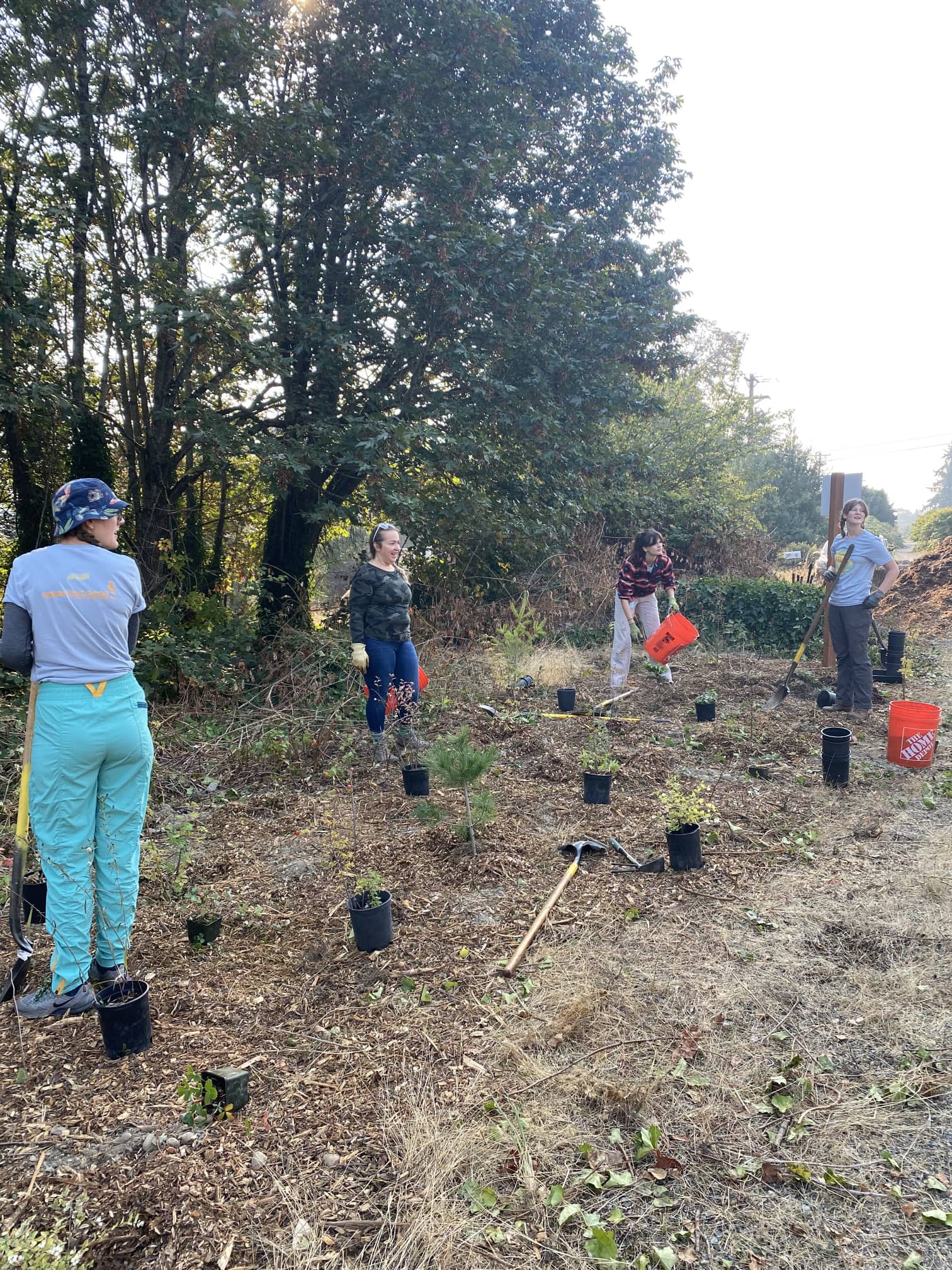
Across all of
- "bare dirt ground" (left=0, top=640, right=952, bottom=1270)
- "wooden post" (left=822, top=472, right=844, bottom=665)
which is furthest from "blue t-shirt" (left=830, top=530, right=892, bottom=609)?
"bare dirt ground" (left=0, top=640, right=952, bottom=1270)

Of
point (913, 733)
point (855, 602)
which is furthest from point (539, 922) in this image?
point (855, 602)

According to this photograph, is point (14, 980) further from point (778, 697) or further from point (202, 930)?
point (778, 697)

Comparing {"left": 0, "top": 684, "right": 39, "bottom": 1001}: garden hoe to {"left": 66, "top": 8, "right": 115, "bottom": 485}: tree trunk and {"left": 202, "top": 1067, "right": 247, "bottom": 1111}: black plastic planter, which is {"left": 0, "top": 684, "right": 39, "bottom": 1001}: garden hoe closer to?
{"left": 202, "top": 1067, "right": 247, "bottom": 1111}: black plastic planter

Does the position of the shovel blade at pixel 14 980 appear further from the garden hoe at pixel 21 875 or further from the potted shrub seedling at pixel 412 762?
the potted shrub seedling at pixel 412 762

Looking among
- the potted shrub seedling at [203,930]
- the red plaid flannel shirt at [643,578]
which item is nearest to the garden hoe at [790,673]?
the red plaid flannel shirt at [643,578]

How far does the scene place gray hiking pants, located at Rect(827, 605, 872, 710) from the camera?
6.56 m

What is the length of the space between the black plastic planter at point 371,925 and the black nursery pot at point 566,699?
405cm

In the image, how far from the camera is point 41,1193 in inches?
80.5

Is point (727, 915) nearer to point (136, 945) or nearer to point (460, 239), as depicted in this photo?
point (136, 945)

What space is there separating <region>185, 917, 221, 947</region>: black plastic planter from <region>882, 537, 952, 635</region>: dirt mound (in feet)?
38.8

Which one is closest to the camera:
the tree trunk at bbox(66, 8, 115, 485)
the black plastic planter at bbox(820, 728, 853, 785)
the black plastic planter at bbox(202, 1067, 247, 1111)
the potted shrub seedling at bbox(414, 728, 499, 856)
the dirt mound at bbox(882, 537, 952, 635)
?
the black plastic planter at bbox(202, 1067, 247, 1111)

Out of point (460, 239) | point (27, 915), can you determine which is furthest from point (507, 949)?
point (460, 239)

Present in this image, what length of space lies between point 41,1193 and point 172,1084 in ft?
1.55

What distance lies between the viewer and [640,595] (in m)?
7.34
